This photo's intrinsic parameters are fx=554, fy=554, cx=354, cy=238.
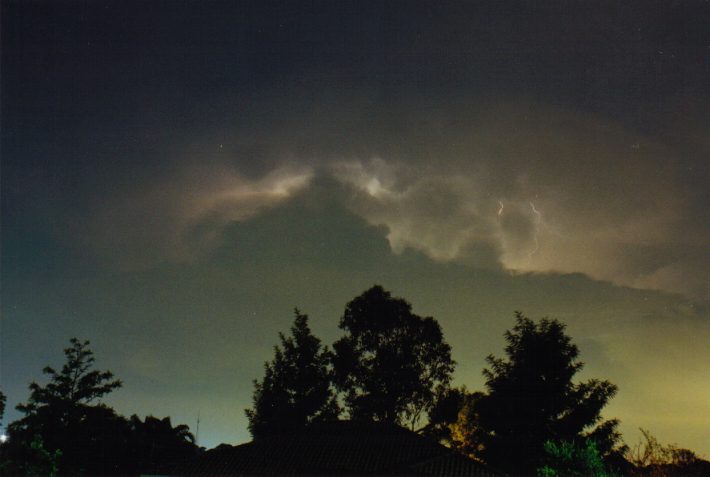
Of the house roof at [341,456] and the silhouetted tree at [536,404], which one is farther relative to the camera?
the silhouetted tree at [536,404]

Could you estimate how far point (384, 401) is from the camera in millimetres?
49906

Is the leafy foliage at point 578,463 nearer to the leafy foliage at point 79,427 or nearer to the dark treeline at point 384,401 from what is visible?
the dark treeline at point 384,401

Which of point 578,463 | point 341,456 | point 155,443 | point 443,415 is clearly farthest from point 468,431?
point 155,443

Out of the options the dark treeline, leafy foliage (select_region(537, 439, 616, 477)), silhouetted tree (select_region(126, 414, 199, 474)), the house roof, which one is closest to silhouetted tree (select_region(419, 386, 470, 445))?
the dark treeline

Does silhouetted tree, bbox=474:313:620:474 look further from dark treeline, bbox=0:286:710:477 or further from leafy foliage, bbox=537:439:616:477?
leafy foliage, bbox=537:439:616:477

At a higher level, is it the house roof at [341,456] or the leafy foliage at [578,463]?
the leafy foliage at [578,463]

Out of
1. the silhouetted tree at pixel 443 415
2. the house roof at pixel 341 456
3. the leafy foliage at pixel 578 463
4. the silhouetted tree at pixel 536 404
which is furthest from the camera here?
the silhouetted tree at pixel 443 415

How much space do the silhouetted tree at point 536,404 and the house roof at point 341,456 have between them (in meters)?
11.1

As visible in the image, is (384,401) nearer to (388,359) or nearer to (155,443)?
(388,359)

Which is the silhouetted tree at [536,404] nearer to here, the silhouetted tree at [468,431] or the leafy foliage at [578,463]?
the silhouetted tree at [468,431]

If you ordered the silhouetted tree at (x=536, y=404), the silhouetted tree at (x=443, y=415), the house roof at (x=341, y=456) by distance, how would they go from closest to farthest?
the house roof at (x=341, y=456), the silhouetted tree at (x=536, y=404), the silhouetted tree at (x=443, y=415)

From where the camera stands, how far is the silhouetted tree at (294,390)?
53438mm

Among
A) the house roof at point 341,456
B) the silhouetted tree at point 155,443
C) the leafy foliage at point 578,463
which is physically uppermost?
the leafy foliage at point 578,463

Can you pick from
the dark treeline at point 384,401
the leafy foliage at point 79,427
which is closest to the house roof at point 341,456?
the dark treeline at point 384,401
